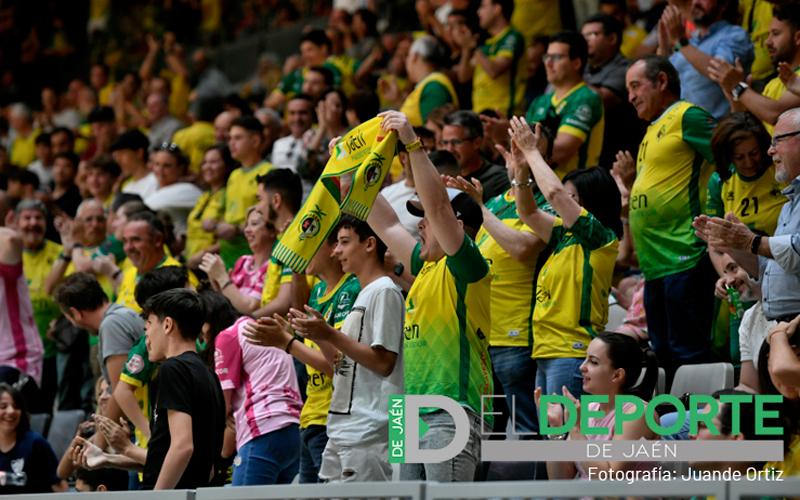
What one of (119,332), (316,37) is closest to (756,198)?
(119,332)

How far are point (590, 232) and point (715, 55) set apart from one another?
265cm

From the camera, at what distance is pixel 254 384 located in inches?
288

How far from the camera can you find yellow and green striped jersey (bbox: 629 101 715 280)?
26.4ft

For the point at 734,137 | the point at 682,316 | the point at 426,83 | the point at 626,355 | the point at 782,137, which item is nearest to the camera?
the point at 626,355

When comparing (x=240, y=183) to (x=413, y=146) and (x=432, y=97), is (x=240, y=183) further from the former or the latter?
(x=413, y=146)

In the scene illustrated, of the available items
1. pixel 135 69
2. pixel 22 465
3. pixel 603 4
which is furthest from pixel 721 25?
pixel 135 69

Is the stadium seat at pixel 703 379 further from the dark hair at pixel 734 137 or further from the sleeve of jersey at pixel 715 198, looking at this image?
the dark hair at pixel 734 137

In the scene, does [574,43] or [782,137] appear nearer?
[782,137]

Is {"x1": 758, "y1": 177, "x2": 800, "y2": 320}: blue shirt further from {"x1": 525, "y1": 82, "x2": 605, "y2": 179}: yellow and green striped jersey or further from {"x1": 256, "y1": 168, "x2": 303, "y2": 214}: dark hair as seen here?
{"x1": 256, "y1": 168, "x2": 303, "y2": 214}: dark hair

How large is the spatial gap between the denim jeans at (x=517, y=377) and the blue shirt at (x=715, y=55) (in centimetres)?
258

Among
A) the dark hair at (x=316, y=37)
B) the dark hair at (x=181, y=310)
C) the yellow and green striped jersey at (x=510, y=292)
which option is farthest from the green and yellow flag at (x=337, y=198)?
the dark hair at (x=316, y=37)

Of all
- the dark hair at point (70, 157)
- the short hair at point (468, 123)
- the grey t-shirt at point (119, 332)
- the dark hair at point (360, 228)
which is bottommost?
the grey t-shirt at point (119, 332)

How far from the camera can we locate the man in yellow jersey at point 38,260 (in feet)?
38.3

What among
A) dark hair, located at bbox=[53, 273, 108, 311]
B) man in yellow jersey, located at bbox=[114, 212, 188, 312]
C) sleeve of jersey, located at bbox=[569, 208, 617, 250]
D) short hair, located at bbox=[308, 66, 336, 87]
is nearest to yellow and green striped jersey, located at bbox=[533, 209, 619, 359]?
sleeve of jersey, located at bbox=[569, 208, 617, 250]
